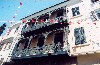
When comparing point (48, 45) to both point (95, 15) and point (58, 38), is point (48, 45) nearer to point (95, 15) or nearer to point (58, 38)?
point (58, 38)

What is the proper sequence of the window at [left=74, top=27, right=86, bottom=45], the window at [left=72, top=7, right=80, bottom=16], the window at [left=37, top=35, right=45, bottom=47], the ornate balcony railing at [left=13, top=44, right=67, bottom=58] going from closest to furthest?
the window at [left=74, top=27, right=86, bottom=45] < the ornate balcony railing at [left=13, top=44, right=67, bottom=58] < the window at [left=72, top=7, right=80, bottom=16] < the window at [left=37, top=35, right=45, bottom=47]

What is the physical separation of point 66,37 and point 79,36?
4.94 feet

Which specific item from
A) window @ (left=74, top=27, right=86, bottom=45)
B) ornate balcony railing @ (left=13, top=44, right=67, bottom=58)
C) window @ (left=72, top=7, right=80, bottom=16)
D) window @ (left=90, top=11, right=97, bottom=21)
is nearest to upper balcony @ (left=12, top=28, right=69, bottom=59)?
ornate balcony railing @ (left=13, top=44, right=67, bottom=58)

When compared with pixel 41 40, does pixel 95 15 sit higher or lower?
higher

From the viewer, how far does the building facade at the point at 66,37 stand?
13.9 meters

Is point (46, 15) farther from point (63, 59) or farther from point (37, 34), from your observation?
point (63, 59)

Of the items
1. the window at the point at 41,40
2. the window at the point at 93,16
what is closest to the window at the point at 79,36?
the window at the point at 93,16

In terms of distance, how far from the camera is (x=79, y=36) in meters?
15.2

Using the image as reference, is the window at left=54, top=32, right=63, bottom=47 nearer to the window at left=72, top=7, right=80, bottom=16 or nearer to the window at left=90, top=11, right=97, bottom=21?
the window at left=72, top=7, right=80, bottom=16

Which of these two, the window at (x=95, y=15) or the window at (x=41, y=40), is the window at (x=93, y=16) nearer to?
the window at (x=95, y=15)

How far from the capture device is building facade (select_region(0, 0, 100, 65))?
13.9 metres

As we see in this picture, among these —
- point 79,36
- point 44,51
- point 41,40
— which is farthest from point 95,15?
point 41,40

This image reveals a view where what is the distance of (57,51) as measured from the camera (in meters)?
15.2

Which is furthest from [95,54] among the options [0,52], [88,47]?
[0,52]
